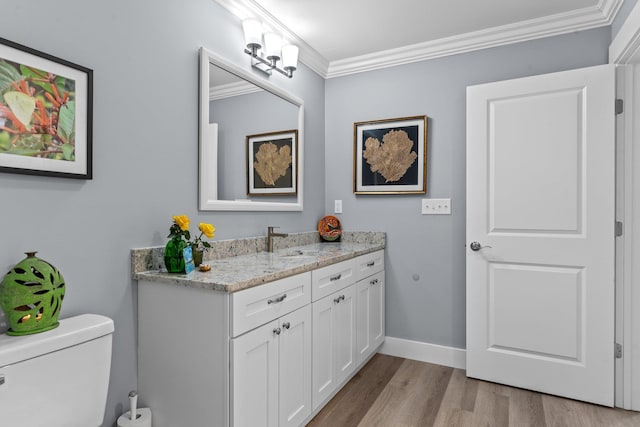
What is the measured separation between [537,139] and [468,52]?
2.78ft

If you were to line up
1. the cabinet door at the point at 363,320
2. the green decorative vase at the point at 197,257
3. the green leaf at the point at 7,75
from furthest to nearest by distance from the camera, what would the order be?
the cabinet door at the point at 363,320
the green decorative vase at the point at 197,257
the green leaf at the point at 7,75

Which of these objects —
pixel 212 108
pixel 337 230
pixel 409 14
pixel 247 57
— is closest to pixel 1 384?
pixel 212 108

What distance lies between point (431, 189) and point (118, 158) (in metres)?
2.09

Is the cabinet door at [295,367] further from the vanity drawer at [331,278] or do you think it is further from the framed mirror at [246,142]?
the framed mirror at [246,142]

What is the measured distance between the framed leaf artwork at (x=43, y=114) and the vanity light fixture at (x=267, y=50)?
994 mm

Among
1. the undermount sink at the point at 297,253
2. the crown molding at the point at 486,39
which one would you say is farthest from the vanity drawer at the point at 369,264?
the crown molding at the point at 486,39

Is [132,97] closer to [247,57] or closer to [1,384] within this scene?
[247,57]

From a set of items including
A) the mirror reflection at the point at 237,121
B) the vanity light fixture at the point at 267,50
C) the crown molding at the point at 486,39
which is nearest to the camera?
the mirror reflection at the point at 237,121

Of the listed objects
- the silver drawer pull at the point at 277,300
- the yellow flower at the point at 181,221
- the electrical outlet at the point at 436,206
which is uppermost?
the electrical outlet at the point at 436,206

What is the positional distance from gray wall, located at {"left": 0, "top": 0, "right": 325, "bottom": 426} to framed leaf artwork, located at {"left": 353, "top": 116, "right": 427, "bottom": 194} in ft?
4.51

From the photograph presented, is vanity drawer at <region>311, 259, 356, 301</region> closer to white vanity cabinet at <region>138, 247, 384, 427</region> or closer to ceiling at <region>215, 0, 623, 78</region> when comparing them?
white vanity cabinet at <region>138, 247, 384, 427</region>

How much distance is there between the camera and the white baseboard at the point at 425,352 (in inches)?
106

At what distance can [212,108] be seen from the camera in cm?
197

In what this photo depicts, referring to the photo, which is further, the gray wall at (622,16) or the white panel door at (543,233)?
the white panel door at (543,233)
